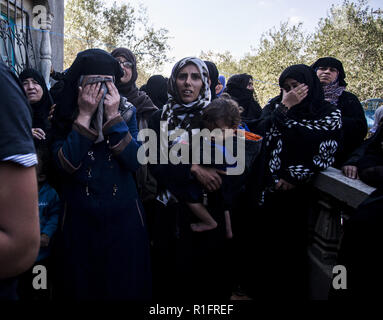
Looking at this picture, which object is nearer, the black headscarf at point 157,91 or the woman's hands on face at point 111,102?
the woman's hands on face at point 111,102

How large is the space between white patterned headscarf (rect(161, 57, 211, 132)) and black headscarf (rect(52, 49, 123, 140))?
52cm

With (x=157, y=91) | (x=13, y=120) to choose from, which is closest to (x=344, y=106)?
(x=157, y=91)

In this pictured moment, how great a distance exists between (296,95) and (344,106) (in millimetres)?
1025

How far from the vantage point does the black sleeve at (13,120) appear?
735 millimetres

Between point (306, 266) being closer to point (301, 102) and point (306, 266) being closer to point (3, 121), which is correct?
Result: point (301, 102)

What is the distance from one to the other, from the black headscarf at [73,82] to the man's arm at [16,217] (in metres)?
1.17

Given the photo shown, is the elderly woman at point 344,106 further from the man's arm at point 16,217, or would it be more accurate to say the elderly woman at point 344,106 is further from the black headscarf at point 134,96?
the man's arm at point 16,217

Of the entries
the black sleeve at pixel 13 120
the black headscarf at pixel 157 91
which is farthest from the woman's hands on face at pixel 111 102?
the black headscarf at pixel 157 91

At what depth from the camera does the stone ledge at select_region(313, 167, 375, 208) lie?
183 centimetres

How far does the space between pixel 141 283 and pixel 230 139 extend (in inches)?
44.1

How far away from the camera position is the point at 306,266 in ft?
7.95

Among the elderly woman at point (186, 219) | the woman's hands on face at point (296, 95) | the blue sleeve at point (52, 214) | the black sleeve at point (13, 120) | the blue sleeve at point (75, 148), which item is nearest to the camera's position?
the black sleeve at point (13, 120)

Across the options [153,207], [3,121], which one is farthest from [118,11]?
[3,121]

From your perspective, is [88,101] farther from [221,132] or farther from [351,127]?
[351,127]
